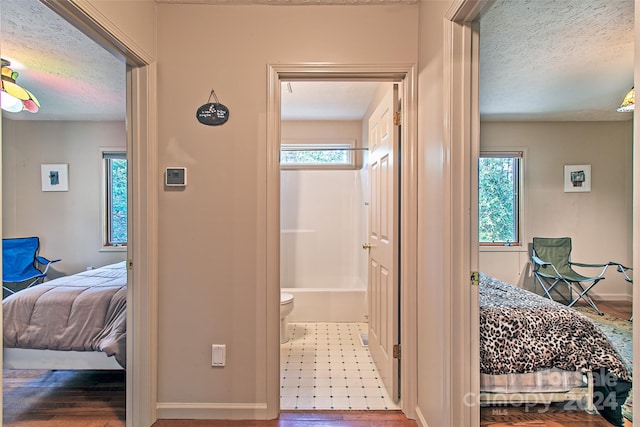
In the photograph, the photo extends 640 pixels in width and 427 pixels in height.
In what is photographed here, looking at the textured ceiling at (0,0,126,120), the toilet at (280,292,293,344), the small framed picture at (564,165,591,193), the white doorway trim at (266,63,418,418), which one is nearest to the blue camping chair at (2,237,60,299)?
the textured ceiling at (0,0,126,120)

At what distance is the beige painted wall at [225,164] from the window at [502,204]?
292 centimetres

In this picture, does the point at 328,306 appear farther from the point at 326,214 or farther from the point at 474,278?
the point at 474,278

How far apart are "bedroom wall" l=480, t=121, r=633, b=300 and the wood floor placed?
229cm

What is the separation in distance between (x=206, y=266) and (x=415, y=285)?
1.15 m

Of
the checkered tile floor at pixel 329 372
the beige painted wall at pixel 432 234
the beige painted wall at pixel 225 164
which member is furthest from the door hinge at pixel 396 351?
the beige painted wall at pixel 225 164

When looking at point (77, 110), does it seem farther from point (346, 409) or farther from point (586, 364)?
point (586, 364)

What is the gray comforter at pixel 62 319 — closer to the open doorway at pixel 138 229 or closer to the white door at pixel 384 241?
the open doorway at pixel 138 229

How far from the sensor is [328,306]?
364cm

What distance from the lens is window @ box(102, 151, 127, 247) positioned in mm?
4211

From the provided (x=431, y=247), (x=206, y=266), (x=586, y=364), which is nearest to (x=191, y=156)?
(x=206, y=266)

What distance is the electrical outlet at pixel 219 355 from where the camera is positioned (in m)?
1.93

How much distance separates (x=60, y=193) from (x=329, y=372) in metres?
3.81

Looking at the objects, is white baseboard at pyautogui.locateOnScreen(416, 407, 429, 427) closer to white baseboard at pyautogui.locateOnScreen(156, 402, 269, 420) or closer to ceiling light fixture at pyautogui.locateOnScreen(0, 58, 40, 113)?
white baseboard at pyautogui.locateOnScreen(156, 402, 269, 420)

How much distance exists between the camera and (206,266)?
1.94 meters
